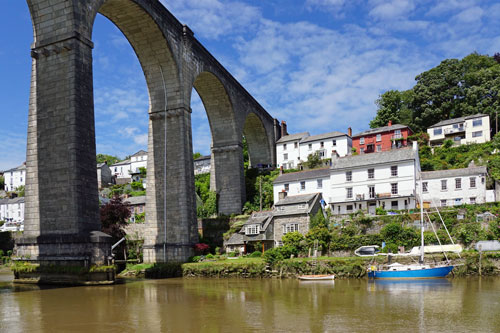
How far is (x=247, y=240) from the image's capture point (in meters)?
31.5

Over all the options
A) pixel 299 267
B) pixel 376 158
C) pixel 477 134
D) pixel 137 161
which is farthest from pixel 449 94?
pixel 137 161

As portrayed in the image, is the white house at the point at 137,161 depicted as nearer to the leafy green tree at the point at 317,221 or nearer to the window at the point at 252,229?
the window at the point at 252,229

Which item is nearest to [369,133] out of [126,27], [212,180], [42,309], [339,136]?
[339,136]

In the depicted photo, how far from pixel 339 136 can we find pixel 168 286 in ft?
123

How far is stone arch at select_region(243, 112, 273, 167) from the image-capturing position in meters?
55.9

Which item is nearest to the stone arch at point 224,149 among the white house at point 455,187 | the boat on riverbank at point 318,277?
the white house at point 455,187

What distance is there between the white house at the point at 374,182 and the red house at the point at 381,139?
16.3 meters

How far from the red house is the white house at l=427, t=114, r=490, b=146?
352 centimetres

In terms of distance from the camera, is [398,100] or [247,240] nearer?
[247,240]

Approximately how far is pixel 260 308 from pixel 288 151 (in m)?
43.6

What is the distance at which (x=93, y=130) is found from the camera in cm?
2131

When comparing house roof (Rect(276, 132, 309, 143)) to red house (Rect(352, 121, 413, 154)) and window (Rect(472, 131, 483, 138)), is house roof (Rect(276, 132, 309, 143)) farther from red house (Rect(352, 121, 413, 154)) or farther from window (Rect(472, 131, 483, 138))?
window (Rect(472, 131, 483, 138))

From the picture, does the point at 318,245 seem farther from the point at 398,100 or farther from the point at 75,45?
the point at 398,100

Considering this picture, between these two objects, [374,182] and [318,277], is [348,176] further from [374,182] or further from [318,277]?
[318,277]
